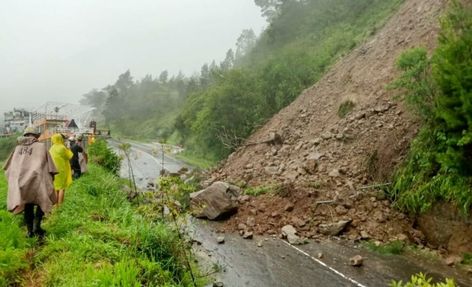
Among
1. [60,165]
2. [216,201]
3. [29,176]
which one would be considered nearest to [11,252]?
[29,176]

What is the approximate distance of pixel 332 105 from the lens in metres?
18.5

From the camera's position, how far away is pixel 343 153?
14.5 metres

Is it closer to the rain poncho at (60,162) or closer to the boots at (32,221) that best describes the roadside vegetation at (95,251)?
the boots at (32,221)

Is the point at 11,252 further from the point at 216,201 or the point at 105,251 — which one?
the point at 216,201

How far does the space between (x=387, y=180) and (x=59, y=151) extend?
9.00m

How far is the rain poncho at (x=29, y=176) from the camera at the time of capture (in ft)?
21.0

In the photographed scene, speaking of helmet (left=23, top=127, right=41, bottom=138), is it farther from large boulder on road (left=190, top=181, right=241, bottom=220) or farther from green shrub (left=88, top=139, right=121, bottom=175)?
green shrub (left=88, top=139, right=121, bottom=175)

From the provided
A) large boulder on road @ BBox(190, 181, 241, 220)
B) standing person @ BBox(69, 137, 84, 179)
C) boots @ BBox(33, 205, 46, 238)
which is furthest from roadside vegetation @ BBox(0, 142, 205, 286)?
large boulder on road @ BBox(190, 181, 241, 220)

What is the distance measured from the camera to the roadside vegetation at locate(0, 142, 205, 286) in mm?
4855

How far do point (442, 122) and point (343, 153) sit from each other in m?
4.48

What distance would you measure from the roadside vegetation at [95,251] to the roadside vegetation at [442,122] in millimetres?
6109

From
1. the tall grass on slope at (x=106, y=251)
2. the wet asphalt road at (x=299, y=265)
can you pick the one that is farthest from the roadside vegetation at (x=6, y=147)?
the tall grass on slope at (x=106, y=251)

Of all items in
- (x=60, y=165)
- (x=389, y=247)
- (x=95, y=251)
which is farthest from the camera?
(x=389, y=247)

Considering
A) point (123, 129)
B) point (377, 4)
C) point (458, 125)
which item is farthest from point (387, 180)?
point (123, 129)
